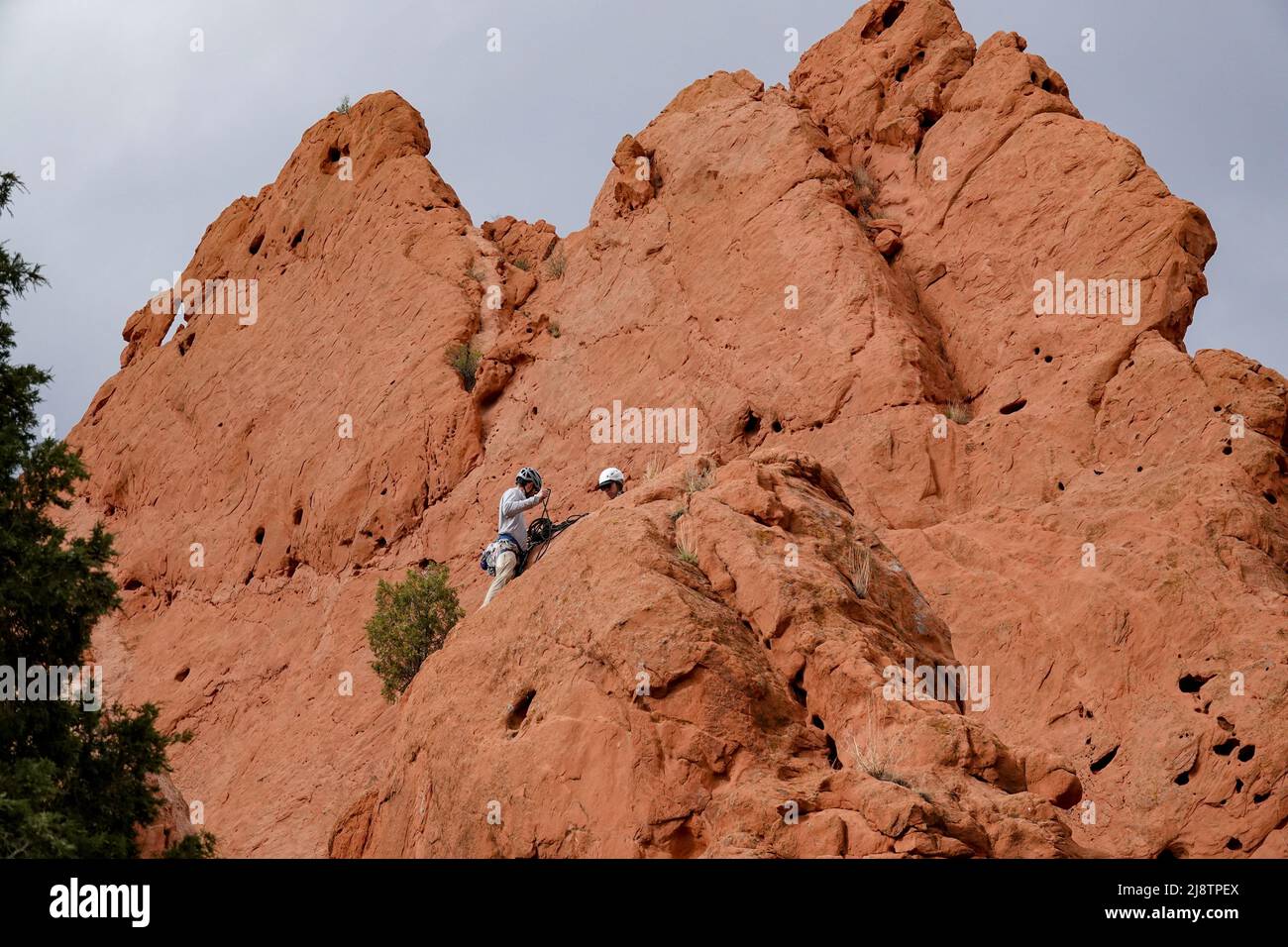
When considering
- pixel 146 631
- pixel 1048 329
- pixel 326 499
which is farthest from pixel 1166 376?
pixel 146 631

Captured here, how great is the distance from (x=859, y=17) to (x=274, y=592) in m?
16.5

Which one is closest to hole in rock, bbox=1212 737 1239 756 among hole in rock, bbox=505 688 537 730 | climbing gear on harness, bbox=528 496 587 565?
climbing gear on harness, bbox=528 496 587 565

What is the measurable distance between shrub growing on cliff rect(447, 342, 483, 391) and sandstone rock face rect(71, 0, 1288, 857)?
0.63ft

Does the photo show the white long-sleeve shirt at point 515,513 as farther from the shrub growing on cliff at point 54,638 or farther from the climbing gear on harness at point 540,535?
the shrub growing on cliff at point 54,638

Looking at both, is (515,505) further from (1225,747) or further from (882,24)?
(882,24)

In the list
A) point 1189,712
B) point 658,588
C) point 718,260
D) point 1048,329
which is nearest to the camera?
point 658,588

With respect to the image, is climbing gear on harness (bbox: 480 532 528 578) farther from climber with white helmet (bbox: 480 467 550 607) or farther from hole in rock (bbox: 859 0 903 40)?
hole in rock (bbox: 859 0 903 40)

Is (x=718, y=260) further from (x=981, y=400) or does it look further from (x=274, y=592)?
(x=274, y=592)

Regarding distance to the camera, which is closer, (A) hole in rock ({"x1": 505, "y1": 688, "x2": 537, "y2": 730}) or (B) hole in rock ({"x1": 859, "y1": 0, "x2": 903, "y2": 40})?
(A) hole in rock ({"x1": 505, "y1": 688, "x2": 537, "y2": 730})

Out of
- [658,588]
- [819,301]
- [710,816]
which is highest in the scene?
[819,301]

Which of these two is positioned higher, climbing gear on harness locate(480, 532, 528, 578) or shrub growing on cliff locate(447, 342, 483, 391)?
shrub growing on cliff locate(447, 342, 483, 391)

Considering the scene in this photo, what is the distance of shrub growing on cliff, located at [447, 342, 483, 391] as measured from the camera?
2872cm

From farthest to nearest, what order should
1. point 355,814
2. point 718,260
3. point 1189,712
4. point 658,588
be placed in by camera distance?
point 718,260, point 1189,712, point 355,814, point 658,588

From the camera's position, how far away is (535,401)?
27.4 meters
